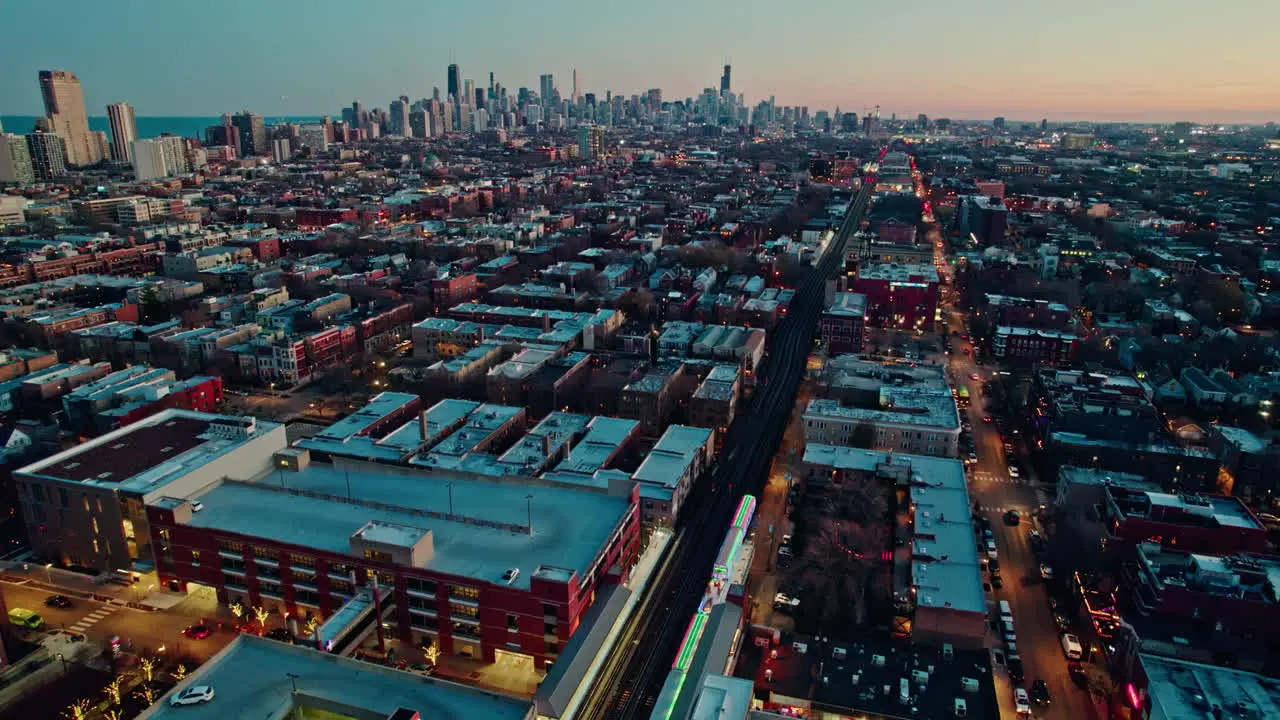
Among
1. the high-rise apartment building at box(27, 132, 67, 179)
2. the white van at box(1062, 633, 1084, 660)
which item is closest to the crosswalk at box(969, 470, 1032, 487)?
the white van at box(1062, 633, 1084, 660)

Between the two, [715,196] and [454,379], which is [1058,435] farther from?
[715,196]

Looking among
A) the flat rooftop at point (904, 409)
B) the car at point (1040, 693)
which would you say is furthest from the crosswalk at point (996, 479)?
the car at point (1040, 693)

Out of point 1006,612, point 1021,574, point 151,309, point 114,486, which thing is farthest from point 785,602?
point 151,309

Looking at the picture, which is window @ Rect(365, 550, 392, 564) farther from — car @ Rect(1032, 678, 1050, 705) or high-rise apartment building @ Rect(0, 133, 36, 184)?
high-rise apartment building @ Rect(0, 133, 36, 184)

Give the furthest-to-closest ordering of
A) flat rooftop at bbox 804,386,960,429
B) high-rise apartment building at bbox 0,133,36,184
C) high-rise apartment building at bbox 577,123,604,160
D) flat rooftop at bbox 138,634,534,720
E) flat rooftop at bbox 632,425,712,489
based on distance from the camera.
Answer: high-rise apartment building at bbox 577,123,604,160 → high-rise apartment building at bbox 0,133,36,184 → flat rooftop at bbox 804,386,960,429 → flat rooftop at bbox 632,425,712,489 → flat rooftop at bbox 138,634,534,720

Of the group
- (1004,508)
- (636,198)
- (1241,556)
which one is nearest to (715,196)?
(636,198)

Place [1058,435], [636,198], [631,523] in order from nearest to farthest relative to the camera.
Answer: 1. [631,523]
2. [1058,435]
3. [636,198]

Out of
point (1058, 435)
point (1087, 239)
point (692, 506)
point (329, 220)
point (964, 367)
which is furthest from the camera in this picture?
point (329, 220)

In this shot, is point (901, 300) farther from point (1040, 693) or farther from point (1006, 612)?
point (1040, 693)
